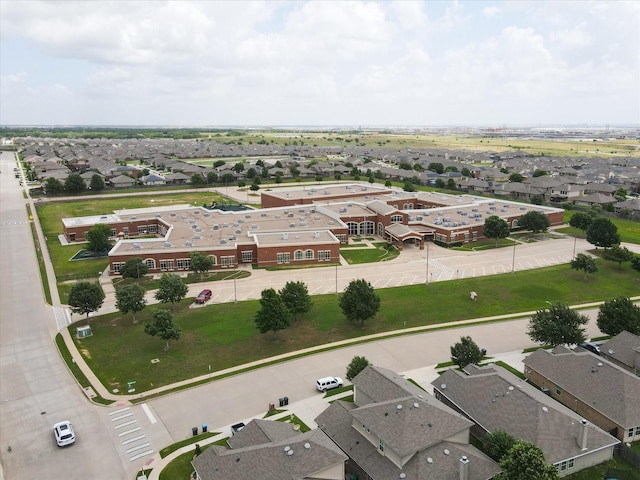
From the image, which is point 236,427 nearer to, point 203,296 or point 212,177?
point 203,296

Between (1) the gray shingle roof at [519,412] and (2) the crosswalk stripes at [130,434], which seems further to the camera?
(2) the crosswalk stripes at [130,434]

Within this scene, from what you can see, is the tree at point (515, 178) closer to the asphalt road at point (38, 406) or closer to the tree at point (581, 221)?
the tree at point (581, 221)

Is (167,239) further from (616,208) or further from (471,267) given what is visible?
(616,208)

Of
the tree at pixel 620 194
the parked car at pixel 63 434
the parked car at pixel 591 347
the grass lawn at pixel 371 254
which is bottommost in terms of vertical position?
the grass lawn at pixel 371 254

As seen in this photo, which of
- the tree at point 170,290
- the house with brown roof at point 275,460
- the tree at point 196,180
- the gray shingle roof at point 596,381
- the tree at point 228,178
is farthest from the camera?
the tree at point 228,178

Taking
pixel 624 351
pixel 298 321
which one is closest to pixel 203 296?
pixel 298 321

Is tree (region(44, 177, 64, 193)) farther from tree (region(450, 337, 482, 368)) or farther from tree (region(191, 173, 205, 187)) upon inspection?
tree (region(450, 337, 482, 368))

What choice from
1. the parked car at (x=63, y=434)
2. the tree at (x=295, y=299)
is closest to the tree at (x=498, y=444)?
the tree at (x=295, y=299)

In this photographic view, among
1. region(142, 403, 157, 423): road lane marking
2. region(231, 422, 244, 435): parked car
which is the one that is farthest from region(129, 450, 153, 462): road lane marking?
region(231, 422, 244, 435): parked car
